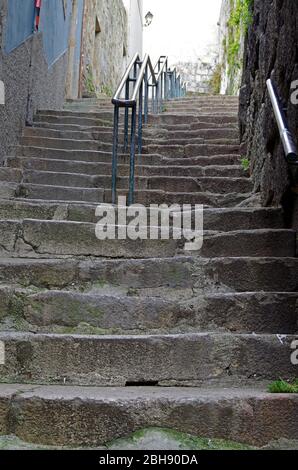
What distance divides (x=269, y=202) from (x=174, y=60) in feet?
48.8

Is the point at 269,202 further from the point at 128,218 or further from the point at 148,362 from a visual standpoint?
the point at 148,362

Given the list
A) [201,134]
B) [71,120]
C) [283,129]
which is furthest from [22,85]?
[283,129]

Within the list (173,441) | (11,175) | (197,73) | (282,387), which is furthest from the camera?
(197,73)

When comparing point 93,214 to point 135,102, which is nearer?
point 93,214

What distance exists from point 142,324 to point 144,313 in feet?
0.15

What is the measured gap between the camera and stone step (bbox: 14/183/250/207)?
161 inches

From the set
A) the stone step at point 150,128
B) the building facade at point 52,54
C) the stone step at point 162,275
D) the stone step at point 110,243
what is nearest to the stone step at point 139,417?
the stone step at point 162,275

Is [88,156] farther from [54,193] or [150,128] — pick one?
[150,128]

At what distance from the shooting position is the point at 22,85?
5.49m

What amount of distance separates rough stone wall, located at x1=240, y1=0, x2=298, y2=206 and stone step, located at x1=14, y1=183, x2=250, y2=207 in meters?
0.24

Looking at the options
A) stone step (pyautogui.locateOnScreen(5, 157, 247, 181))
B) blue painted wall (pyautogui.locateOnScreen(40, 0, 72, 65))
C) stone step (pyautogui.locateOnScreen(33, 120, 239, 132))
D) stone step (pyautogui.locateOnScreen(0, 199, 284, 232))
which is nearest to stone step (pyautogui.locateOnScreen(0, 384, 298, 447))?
stone step (pyautogui.locateOnScreen(0, 199, 284, 232))

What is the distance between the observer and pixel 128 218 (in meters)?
3.52

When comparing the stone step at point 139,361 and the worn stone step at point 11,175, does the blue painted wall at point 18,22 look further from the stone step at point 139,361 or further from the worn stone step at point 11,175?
the stone step at point 139,361
